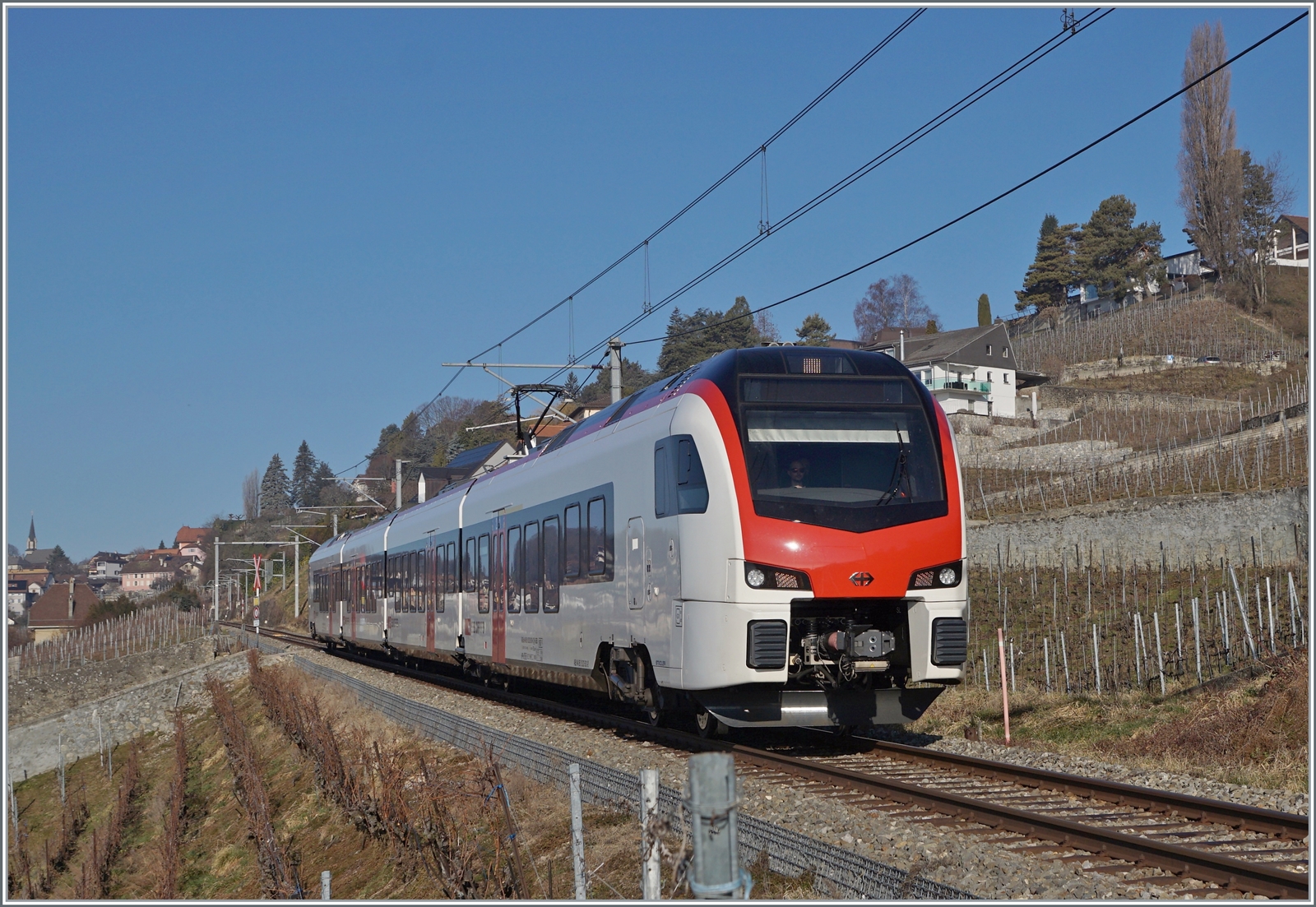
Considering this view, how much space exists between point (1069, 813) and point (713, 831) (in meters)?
5.67

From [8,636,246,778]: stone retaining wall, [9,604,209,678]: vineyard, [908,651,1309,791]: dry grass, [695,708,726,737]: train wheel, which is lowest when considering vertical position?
[8,636,246,778]: stone retaining wall

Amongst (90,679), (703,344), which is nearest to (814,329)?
(703,344)

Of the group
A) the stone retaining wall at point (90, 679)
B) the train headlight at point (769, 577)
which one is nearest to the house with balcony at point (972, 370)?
the stone retaining wall at point (90, 679)

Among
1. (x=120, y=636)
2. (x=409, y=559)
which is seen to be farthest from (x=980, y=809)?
(x=120, y=636)

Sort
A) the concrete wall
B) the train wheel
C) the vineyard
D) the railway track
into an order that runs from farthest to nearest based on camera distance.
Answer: the vineyard → the concrete wall → the train wheel → the railway track

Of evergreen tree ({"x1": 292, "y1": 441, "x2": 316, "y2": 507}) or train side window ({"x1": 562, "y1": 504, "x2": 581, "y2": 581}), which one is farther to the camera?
evergreen tree ({"x1": 292, "y1": 441, "x2": 316, "y2": 507})

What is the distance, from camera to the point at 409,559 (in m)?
26.0

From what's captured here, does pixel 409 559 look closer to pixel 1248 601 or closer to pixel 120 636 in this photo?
pixel 1248 601

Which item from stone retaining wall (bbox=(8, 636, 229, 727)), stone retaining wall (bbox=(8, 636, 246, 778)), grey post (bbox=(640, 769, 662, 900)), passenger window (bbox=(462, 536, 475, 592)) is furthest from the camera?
stone retaining wall (bbox=(8, 636, 229, 727))

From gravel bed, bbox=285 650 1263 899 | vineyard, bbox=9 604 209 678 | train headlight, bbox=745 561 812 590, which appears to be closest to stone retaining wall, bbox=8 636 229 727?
vineyard, bbox=9 604 209 678

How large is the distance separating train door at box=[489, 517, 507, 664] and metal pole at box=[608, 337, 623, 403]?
492 cm

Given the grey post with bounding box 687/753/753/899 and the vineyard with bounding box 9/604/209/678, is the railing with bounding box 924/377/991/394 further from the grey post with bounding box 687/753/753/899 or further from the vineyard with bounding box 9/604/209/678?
the grey post with bounding box 687/753/753/899

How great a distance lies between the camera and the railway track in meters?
6.83

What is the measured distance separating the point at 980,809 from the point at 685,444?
436 cm
